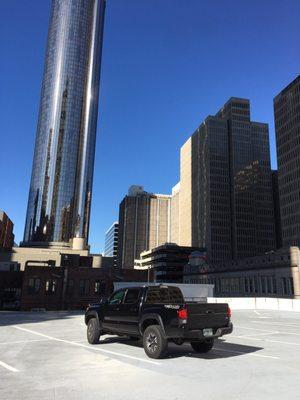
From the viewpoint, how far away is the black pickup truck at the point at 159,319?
36.1ft

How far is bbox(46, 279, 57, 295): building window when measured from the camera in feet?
228

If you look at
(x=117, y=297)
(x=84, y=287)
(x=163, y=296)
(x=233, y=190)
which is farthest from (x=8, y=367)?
(x=233, y=190)

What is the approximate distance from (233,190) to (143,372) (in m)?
184

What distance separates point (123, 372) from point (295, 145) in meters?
150

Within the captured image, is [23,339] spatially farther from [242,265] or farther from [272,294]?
[242,265]

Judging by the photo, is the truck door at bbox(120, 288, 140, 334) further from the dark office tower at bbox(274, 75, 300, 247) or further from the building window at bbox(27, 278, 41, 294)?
the dark office tower at bbox(274, 75, 300, 247)

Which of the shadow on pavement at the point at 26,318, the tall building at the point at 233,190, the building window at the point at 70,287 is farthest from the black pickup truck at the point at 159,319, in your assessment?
the tall building at the point at 233,190

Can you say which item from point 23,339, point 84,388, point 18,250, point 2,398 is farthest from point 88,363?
point 18,250

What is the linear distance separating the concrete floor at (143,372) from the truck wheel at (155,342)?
254 mm

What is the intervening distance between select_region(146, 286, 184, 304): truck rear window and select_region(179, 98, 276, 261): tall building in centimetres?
17122

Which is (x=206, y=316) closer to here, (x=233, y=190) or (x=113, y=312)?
(x=113, y=312)

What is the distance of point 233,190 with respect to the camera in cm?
18850

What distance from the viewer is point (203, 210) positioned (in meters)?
192

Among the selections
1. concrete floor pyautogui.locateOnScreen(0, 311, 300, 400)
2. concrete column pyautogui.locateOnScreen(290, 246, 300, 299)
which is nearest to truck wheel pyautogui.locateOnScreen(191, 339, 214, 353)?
concrete floor pyautogui.locateOnScreen(0, 311, 300, 400)
